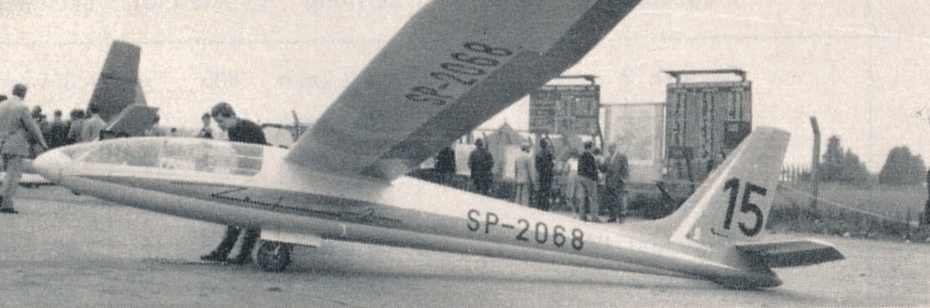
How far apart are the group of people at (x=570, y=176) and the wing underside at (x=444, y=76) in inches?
409

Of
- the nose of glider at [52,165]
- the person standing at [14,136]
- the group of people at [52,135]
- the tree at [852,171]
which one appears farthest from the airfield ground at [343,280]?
the tree at [852,171]

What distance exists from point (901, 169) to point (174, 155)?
102 feet

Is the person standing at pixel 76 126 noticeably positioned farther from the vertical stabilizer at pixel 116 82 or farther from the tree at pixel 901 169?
the tree at pixel 901 169

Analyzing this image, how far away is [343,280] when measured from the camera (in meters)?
7.89

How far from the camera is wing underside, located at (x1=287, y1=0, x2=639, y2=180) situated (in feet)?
18.0

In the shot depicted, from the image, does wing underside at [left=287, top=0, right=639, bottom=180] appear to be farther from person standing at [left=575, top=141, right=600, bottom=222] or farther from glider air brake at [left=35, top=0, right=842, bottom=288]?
person standing at [left=575, top=141, right=600, bottom=222]

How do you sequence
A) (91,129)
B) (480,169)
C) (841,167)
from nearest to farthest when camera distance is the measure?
(91,129), (480,169), (841,167)

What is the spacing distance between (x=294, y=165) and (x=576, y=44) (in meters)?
3.35

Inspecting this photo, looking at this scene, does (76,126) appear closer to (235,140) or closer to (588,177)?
(588,177)

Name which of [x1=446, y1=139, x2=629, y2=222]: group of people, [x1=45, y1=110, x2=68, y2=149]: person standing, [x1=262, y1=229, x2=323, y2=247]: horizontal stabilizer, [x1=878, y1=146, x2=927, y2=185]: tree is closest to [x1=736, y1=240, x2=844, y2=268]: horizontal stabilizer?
[x1=262, y1=229, x2=323, y2=247]: horizontal stabilizer

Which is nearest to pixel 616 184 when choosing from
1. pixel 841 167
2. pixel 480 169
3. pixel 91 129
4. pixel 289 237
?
pixel 480 169

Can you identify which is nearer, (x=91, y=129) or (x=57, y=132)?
(x=91, y=129)

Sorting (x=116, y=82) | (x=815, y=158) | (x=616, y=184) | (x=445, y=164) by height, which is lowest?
(x=616, y=184)

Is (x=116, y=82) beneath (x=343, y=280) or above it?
above
